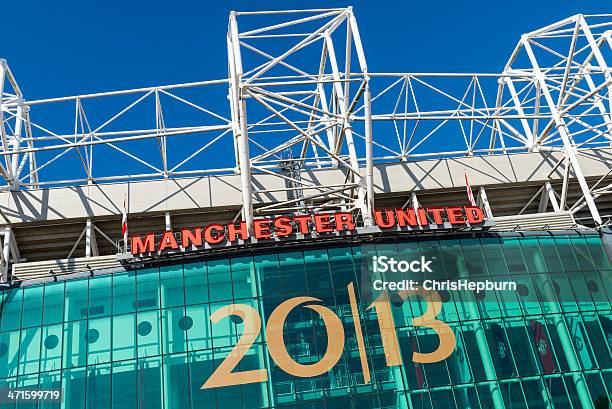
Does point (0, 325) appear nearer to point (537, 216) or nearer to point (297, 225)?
point (297, 225)

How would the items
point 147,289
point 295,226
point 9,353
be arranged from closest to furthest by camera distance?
1. point 9,353
2. point 147,289
3. point 295,226

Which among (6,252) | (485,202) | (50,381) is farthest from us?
(485,202)

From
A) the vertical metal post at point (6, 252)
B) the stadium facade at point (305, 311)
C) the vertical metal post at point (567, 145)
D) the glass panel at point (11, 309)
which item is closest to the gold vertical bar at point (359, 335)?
the stadium facade at point (305, 311)

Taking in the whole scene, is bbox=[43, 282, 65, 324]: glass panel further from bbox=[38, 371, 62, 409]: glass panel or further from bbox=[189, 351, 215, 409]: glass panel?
bbox=[189, 351, 215, 409]: glass panel

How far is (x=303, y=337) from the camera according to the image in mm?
32625

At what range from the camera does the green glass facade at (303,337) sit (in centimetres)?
3127

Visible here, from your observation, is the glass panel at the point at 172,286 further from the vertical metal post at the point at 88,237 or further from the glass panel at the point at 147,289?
the vertical metal post at the point at 88,237

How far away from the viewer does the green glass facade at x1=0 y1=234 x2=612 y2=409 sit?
103 feet

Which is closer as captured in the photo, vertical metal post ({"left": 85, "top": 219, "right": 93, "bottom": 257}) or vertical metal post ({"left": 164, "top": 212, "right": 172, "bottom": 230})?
vertical metal post ({"left": 85, "top": 219, "right": 93, "bottom": 257})

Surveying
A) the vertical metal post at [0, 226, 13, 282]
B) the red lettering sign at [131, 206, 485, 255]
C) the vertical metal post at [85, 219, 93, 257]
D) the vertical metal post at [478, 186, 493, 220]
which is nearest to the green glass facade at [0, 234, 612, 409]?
the red lettering sign at [131, 206, 485, 255]

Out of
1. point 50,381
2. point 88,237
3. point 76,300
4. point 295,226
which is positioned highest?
point 88,237

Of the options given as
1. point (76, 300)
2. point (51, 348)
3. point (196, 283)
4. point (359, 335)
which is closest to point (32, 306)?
point (76, 300)

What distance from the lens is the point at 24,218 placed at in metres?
40.2

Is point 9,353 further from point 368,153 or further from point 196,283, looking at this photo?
point 368,153
